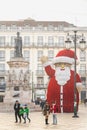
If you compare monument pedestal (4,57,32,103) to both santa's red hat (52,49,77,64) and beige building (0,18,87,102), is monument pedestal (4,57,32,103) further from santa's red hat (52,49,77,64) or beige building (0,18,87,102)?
beige building (0,18,87,102)

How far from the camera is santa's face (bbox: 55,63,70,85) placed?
1502 inches

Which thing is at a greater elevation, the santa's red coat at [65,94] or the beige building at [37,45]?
the beige building at [37,45]

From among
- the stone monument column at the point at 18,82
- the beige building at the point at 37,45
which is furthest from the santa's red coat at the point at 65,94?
the beige building at the point at 37,45

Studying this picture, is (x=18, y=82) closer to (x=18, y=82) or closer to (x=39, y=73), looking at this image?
(x=18, y=82)

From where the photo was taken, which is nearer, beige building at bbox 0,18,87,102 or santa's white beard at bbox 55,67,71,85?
santa's white beard at bbox 55,67,71,85

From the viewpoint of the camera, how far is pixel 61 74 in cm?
3828

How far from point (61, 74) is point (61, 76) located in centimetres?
20

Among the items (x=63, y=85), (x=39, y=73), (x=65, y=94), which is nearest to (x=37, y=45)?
(x=39, y=73)

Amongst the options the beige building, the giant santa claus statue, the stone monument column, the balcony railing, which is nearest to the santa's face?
the giant santa claus statue

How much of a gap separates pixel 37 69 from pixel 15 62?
4432 cm

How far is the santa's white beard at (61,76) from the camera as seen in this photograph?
38.1m

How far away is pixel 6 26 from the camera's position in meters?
89.8

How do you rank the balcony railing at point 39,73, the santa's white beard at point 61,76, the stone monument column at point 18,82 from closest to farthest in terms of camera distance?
the santa's white beard at point 61,76, the stone monument column at point 18,82, the balcony railing at point 39,73

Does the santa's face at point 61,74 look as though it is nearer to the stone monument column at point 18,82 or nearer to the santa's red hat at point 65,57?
the santa's red hat at point 65,57
